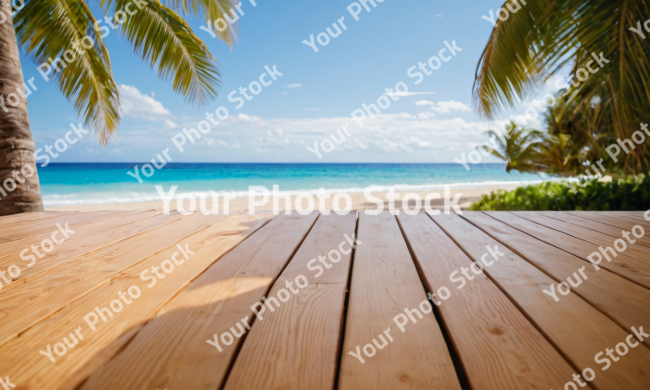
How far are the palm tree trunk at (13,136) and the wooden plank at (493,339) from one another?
308 cm

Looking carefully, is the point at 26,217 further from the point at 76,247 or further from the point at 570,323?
the point at 570,323

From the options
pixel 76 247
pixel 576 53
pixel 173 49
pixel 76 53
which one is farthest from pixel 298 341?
pixel 76 53

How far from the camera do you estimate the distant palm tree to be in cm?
909

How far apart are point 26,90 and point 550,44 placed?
178 inches

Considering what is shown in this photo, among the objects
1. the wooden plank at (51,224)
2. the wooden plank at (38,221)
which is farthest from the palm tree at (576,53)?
the wooden plank at (38,221)

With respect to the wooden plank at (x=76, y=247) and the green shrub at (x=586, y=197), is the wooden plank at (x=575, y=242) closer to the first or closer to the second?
the wooden plank at (x=76, y=247)

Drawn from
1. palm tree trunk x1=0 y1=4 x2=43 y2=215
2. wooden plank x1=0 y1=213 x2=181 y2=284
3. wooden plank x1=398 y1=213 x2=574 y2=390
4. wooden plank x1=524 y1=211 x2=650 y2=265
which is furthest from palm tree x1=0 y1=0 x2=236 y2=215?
wooden plank x1=398 y1=213 x2=574 y2=390

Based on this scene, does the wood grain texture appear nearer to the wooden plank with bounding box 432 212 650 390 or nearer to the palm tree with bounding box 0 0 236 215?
the wooden plank with bounding box 432 212 650 390

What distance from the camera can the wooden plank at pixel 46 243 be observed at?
1437 mm

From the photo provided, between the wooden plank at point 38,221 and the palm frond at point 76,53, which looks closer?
the wooden plank at point 38,221

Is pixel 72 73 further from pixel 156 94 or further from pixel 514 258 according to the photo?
pixel 156 94

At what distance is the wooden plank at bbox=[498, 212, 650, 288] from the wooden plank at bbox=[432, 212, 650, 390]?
10cm

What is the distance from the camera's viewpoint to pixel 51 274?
125 centimetres

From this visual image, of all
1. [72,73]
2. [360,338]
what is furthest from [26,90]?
[360,338]
